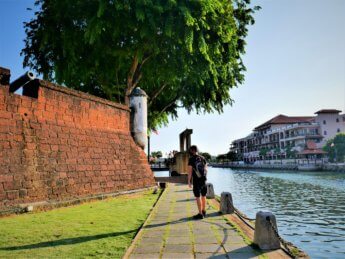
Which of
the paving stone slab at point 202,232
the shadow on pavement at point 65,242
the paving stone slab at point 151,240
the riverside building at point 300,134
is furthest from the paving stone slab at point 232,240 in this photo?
the riverside building at point 300,134

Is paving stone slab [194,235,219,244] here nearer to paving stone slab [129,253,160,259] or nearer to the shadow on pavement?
paving stone slab [129,253,160,259]

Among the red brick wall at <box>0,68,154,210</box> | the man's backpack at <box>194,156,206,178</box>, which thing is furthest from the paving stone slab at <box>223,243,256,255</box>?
the red brick wall at <box>0,68,154,210</box>

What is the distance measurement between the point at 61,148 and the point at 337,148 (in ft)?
209

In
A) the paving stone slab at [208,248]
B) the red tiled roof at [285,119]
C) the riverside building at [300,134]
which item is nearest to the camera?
the paving stone slab at [208,248]

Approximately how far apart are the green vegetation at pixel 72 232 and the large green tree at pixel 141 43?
890 cm

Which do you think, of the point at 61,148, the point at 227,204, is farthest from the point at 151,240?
the point at 61,148

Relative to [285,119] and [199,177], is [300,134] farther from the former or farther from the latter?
[199,177]

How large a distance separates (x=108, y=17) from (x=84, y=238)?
11610mm

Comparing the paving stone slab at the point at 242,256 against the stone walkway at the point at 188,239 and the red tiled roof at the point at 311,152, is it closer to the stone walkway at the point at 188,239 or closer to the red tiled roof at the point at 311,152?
the stone walkway at the point at 188,239

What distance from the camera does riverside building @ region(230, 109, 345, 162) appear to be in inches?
3081

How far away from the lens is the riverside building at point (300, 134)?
7825cm

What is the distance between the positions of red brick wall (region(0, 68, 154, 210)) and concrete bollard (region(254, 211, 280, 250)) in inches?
221

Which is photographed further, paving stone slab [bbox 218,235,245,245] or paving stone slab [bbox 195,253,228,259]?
paving stone slab [bbox 218,235,245,245]

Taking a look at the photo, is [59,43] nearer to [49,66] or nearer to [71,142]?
[49,66]
